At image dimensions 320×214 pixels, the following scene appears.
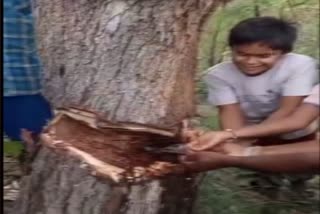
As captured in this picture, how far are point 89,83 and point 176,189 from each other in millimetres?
298

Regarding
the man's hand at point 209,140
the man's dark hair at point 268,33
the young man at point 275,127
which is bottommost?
the man's hand at point 209,140

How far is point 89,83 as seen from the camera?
242 cm

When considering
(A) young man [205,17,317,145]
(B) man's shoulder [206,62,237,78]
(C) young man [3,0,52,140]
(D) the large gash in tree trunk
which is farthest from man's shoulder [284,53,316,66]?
(C) young man [3,0,52,140]

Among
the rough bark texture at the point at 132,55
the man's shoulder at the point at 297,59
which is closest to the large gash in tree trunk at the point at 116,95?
the rough bark texture at the point at 132,55

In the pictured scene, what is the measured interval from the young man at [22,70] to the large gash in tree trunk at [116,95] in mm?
32

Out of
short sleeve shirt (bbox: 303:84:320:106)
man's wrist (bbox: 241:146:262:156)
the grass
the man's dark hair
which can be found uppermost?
the man's dark hair

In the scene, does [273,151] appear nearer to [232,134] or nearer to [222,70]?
[232,134]

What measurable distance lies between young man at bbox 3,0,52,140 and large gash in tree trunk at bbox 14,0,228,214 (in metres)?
0.03

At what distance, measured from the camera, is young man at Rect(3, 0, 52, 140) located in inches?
98.7

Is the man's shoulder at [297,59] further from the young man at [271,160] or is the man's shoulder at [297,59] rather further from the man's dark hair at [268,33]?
the young man at [271,160]

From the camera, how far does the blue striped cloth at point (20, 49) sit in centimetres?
250

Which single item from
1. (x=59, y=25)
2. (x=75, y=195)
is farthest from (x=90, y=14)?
(x=75, y=195)

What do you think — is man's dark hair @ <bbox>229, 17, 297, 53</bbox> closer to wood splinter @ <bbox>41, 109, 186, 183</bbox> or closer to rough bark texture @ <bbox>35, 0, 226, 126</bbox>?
rough bark texture @ <bbox>35, 0, 226, 126</bbox>

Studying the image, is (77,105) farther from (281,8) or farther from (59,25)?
(281,8)
